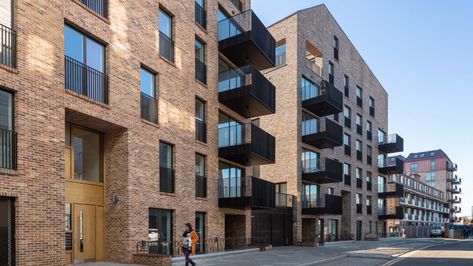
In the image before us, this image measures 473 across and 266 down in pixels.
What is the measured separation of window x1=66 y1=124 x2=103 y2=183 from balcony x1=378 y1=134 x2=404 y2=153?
39.0 metres

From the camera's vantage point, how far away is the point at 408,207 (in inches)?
2857

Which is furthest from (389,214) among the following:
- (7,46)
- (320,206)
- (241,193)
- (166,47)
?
(7,46)

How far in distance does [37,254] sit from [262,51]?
1538cm

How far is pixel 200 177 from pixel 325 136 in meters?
13.3

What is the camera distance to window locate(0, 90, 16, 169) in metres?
11.0

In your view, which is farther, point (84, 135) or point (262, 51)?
point (262, 51)

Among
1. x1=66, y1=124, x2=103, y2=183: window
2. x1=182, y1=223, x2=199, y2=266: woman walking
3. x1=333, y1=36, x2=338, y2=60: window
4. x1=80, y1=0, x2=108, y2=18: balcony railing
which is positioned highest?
x1=333, y1=36, x2=338, y2=60: window

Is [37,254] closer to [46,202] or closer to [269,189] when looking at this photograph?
[46,202]

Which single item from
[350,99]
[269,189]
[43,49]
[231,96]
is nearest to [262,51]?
[231,96]

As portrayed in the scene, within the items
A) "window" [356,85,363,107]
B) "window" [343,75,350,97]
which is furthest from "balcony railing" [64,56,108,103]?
"window" [356,85,363,107]

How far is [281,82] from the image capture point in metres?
31.6

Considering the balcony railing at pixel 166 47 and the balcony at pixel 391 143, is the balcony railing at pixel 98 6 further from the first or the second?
the balcony at pixel 391 143

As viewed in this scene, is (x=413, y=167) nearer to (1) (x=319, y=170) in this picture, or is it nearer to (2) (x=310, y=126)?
(1) (x=319, y=170)

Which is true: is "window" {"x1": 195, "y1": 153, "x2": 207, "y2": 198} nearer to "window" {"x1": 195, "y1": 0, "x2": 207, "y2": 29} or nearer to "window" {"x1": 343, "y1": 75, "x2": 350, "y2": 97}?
"window" {"x1": 195, "y1": 0, "x2": 207, "y2": 29}
